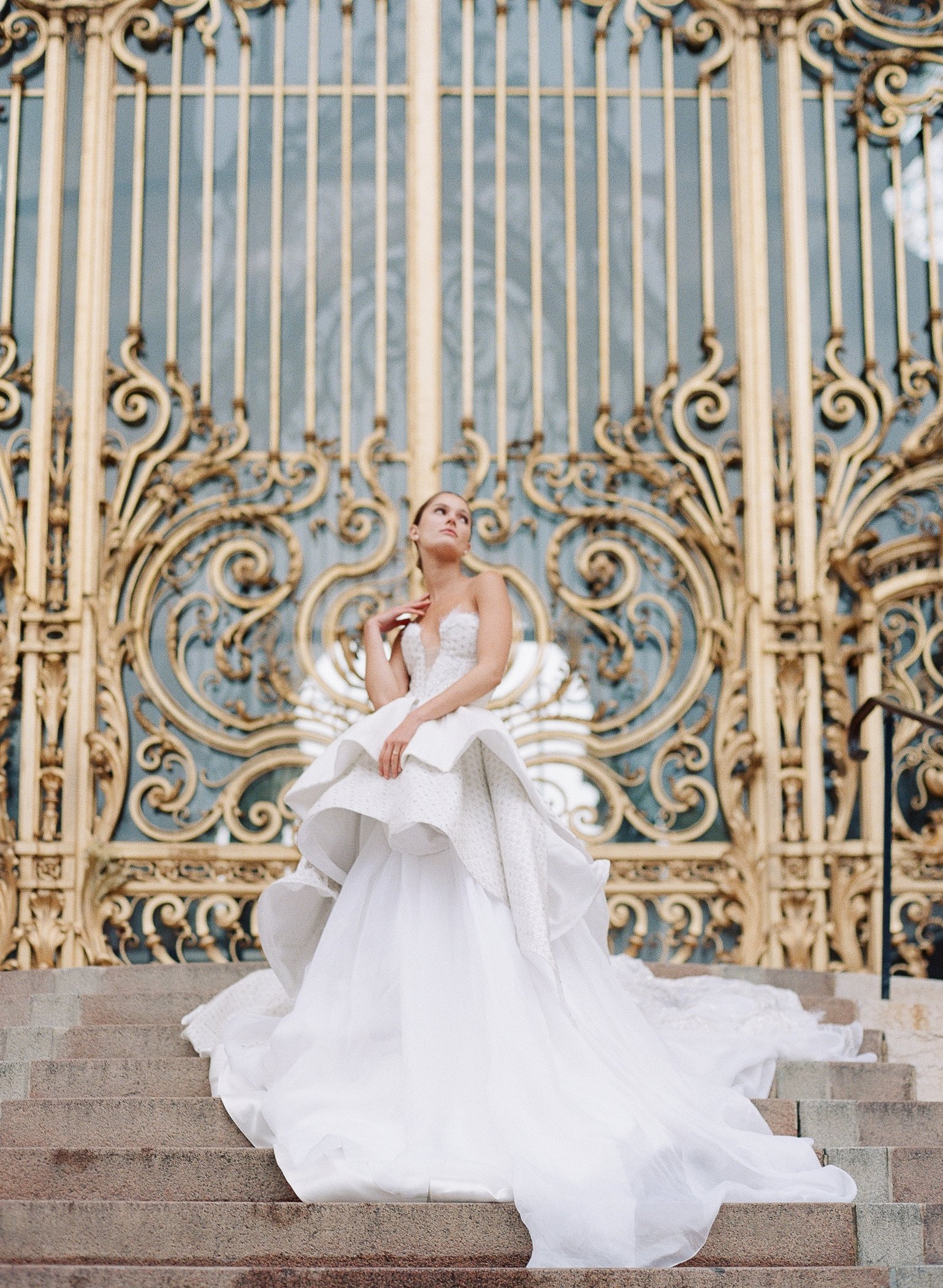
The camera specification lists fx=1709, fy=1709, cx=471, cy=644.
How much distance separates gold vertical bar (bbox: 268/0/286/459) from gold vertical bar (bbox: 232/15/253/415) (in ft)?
0.40

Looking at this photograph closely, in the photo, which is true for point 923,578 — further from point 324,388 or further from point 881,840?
point 324,388

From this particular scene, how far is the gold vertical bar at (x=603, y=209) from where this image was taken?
26.6ft

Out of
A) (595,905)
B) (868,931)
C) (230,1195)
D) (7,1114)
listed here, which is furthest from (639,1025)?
(868,931)

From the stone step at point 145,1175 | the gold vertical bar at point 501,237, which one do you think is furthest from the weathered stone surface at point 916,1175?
the gold vertical bar at point 501,237

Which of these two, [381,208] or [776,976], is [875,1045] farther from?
[381,208]

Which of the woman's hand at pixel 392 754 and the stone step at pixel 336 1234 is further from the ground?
the woman's hand at pixel 392 754

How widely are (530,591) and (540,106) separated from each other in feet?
8.05

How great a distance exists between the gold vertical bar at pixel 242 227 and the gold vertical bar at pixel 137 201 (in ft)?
1.48

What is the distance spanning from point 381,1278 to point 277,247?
5.60 meters

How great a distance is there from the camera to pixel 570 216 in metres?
8.27

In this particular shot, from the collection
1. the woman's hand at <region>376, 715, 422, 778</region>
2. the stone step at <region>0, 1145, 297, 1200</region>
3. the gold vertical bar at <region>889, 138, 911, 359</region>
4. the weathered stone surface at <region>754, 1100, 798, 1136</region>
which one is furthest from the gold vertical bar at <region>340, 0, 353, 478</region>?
the stone step at <region>0, 1145, 297, 1200</region>

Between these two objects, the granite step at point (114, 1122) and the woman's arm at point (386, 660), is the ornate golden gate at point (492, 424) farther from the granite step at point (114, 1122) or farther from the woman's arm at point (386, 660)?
the granite step at point (114, 1122)

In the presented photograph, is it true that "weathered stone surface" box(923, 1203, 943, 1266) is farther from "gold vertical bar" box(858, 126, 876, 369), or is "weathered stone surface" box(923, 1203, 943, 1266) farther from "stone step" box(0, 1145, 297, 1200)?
"gold vertical bar" box(858, 126, 876, 369)

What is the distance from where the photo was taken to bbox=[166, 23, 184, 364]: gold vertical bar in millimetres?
8141
